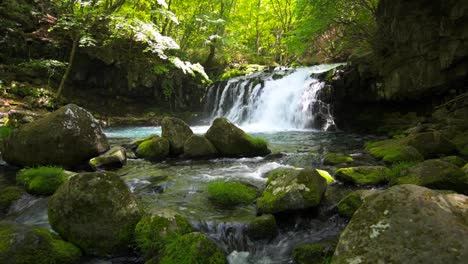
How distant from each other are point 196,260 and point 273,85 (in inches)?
671

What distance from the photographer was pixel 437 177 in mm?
5836

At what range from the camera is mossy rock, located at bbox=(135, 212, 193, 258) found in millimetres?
4309

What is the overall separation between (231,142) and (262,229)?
210 inches

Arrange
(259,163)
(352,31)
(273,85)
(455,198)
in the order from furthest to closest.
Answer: (273,85), (352,31), (259,163), (455,198)

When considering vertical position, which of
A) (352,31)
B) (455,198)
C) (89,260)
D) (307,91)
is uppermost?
(352,31)

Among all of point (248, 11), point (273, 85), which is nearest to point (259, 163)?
point (273, 85)

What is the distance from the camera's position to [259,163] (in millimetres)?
9297

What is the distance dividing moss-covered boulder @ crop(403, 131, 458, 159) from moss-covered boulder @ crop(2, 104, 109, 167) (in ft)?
28.1

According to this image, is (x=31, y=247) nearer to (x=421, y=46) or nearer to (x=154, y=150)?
(x=154, y=150)

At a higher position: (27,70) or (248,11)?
(248,11)

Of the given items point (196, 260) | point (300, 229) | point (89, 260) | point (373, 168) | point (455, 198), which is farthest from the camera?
point (373, 168)

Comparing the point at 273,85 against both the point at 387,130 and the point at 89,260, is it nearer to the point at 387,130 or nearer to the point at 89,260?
the point at 387,130

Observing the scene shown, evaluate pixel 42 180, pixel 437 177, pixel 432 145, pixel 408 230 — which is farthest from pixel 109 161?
pixel 432 145

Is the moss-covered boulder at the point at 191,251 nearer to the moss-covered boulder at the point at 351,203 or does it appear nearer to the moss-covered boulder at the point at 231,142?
the moss-covered boulder at the point at 351,203
